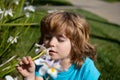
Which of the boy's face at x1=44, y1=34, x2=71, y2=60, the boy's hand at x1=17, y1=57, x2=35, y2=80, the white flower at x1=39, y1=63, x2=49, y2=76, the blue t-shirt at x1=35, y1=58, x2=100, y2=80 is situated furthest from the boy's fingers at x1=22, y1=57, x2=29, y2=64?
the blue t-shirt at x1=35, y1=58, x2=100, y2=80

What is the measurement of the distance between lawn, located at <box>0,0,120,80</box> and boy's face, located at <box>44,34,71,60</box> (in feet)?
0.78

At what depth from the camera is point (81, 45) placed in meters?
2.54

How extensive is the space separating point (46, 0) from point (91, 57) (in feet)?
27.4

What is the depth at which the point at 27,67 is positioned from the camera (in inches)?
70.6

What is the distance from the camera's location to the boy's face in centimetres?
214

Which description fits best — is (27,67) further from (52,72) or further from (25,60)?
(52,72)

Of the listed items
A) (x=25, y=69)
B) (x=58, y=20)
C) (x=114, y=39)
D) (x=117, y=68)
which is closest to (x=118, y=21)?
(x=114, y=39)

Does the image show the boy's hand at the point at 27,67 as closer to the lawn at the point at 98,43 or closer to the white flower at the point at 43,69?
the white flower at the point at 43,69

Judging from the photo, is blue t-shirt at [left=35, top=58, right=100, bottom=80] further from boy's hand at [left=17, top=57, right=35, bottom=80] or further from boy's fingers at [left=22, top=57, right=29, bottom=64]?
boy's fingers at [left=22, top=57, right=29, bottom=64]

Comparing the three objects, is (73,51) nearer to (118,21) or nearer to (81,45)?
(81,45)

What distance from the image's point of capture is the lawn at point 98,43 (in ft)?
10.5

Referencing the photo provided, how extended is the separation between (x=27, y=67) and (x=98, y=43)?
4.15 m

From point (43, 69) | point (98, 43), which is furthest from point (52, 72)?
point (98, 43)

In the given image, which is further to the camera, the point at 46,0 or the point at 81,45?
the point at 46,0
